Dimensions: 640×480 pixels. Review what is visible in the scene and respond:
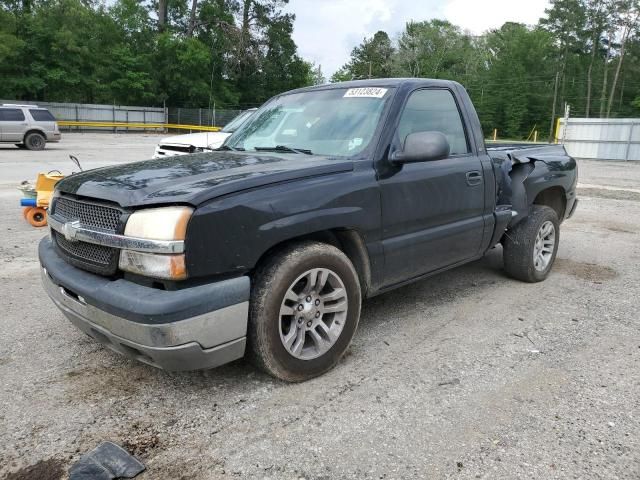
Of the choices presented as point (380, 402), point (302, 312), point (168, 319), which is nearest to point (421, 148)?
point (302, 312)

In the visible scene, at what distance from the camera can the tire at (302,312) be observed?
2.93 metres

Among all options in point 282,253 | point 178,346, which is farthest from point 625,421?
point 178,346

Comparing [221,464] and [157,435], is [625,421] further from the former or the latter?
[157,435]

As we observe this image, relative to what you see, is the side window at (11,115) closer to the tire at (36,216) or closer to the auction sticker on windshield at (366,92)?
the tire at (36,216)

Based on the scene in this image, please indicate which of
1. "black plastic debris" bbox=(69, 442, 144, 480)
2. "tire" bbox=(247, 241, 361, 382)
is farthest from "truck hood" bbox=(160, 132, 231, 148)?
"black plastic debris" bbox=(69, 442, 144, 480)

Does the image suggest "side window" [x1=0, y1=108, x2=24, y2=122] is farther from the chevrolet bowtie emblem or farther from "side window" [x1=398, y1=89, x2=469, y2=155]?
"side window" [x1=398, y1=89, x2=469, y2=155]

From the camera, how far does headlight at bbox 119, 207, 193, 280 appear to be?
8.59ft

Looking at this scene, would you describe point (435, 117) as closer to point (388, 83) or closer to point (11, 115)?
point (388, 83)

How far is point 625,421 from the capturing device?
2.86 metres

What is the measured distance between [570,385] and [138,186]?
9.08ft

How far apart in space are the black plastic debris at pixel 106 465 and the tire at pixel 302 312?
83 cm

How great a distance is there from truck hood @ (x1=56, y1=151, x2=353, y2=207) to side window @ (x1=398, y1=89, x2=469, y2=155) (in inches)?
29.6

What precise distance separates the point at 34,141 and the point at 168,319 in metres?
21.4

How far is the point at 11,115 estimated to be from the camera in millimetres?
20250
